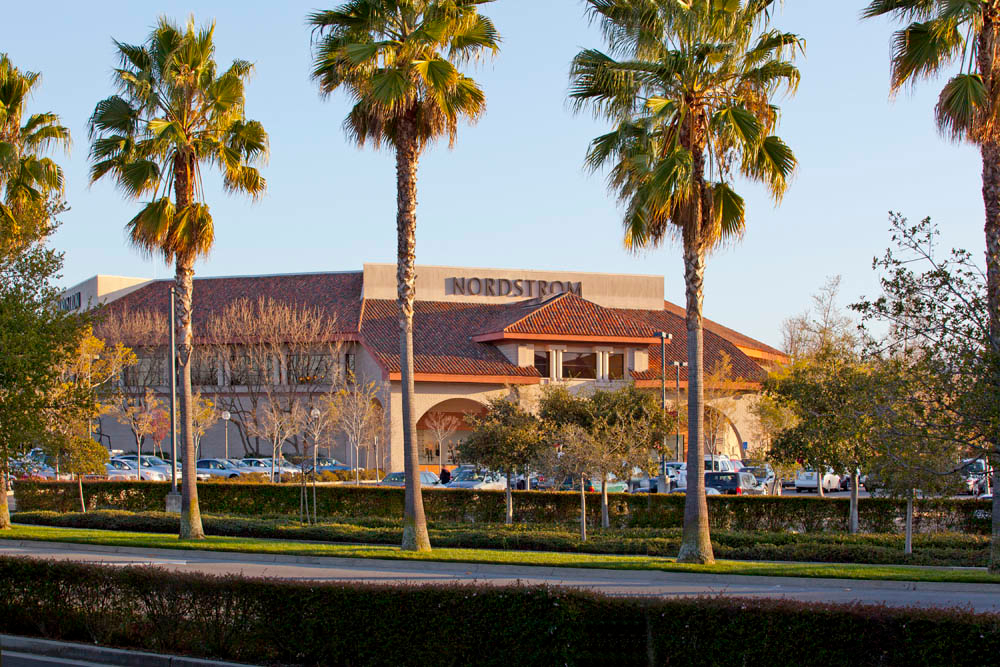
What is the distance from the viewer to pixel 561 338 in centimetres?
5550

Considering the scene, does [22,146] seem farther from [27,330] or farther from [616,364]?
[616,364]

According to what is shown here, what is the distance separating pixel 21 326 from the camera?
656 inches

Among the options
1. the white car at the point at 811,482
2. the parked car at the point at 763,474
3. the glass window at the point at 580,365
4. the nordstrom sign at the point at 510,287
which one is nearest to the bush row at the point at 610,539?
the parked car at the point at 763,474

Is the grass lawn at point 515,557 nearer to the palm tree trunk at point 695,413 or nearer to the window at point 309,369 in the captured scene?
the palm tree trunk at point 695,413

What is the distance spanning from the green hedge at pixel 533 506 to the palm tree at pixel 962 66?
10.2 meters

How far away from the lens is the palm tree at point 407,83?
21203 millimetres

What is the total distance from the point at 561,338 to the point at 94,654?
44602 mm

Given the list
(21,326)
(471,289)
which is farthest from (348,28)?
(471,289)

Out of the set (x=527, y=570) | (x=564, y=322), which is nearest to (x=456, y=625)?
(x=527, y=570)

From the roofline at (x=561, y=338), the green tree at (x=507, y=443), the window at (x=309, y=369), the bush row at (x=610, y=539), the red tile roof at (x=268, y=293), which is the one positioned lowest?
the bush row at (x=610, y=539)

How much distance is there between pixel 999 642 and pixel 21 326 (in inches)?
573

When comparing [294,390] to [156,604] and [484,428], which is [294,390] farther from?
[156,604]

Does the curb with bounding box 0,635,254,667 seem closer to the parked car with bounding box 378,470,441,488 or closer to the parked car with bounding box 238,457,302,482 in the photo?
the parked car with bounding box 378,470,441,488

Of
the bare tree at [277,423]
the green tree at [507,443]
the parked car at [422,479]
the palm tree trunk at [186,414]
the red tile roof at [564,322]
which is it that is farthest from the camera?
the red tile roof at [564,322]
